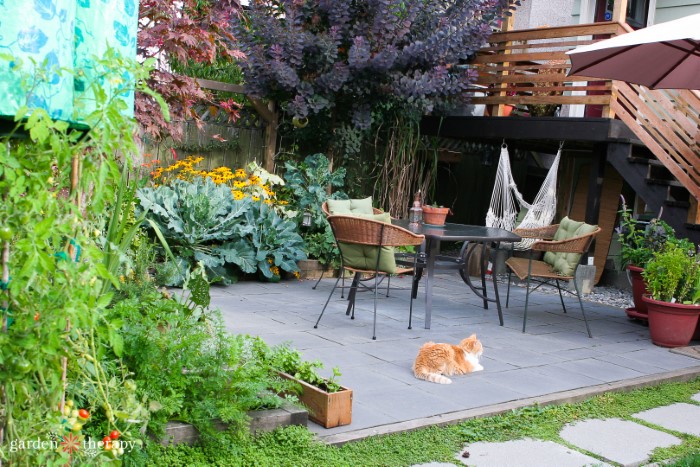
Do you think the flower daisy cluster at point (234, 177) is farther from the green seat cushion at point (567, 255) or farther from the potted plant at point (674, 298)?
the potted plant at point (674, 298)

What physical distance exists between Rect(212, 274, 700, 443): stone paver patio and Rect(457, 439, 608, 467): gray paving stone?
11.7 inches

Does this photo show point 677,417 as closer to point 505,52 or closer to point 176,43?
point 176,43

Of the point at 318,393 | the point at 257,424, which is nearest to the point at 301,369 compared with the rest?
the point at 318,393

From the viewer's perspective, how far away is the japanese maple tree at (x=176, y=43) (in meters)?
5.93

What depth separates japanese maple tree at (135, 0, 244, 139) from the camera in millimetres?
5926

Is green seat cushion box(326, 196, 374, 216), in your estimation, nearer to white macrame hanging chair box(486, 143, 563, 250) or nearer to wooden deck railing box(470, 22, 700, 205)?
white macrame hanging chair box(486, 143, 563, 250)

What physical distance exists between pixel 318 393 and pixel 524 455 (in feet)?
3.13

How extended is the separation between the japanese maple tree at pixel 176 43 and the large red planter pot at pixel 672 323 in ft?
13.6

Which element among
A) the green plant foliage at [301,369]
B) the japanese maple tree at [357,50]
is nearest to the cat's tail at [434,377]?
the green plant foliage at [301,369]

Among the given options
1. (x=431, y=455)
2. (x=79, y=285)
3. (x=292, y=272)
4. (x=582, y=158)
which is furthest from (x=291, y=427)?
(x=582, y=158)

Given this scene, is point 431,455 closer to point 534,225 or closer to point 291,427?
point 291,427

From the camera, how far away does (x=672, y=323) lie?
226 inches

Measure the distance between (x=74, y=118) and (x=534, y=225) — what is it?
720 centimetres

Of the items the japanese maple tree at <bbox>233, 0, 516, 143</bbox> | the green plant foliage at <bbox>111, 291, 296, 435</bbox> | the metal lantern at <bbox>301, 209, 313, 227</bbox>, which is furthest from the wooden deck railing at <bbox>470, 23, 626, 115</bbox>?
the green plant foliage at <bbox>111, 291, 296, 435</bbox>
